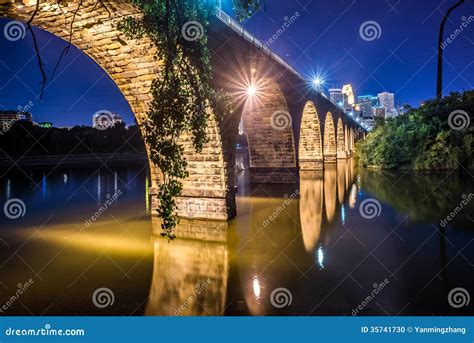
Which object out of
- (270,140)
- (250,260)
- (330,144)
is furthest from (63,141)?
(250,260)

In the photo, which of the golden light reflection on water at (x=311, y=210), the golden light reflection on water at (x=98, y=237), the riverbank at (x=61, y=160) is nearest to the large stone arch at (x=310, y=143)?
the golden light reflection on water at (x=311, y=210)

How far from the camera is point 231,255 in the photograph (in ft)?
26.1

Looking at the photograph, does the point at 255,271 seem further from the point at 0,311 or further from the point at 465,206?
the point at 465,206

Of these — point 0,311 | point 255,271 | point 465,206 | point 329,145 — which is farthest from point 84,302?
point 329,145

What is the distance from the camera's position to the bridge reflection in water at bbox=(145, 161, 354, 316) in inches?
215

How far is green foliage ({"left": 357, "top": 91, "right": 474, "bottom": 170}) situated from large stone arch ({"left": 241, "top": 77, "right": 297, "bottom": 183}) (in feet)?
37.2

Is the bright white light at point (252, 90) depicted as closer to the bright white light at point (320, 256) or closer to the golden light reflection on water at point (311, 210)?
the golden light reflection on water at point (311, 210)

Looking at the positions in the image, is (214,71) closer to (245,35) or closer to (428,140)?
(245,35)

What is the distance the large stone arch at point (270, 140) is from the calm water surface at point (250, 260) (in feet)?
19.9

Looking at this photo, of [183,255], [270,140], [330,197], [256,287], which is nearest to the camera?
[256,287]

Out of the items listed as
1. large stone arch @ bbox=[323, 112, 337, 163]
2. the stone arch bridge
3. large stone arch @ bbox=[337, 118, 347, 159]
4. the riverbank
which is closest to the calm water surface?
the stone arch bridge

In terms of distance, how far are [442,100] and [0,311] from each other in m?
30.6

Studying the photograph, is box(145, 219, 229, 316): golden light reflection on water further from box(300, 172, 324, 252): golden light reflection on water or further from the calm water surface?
box(300, 172, 324, 252): golden light reflection on water

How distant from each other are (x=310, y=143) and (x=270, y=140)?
7.92m
